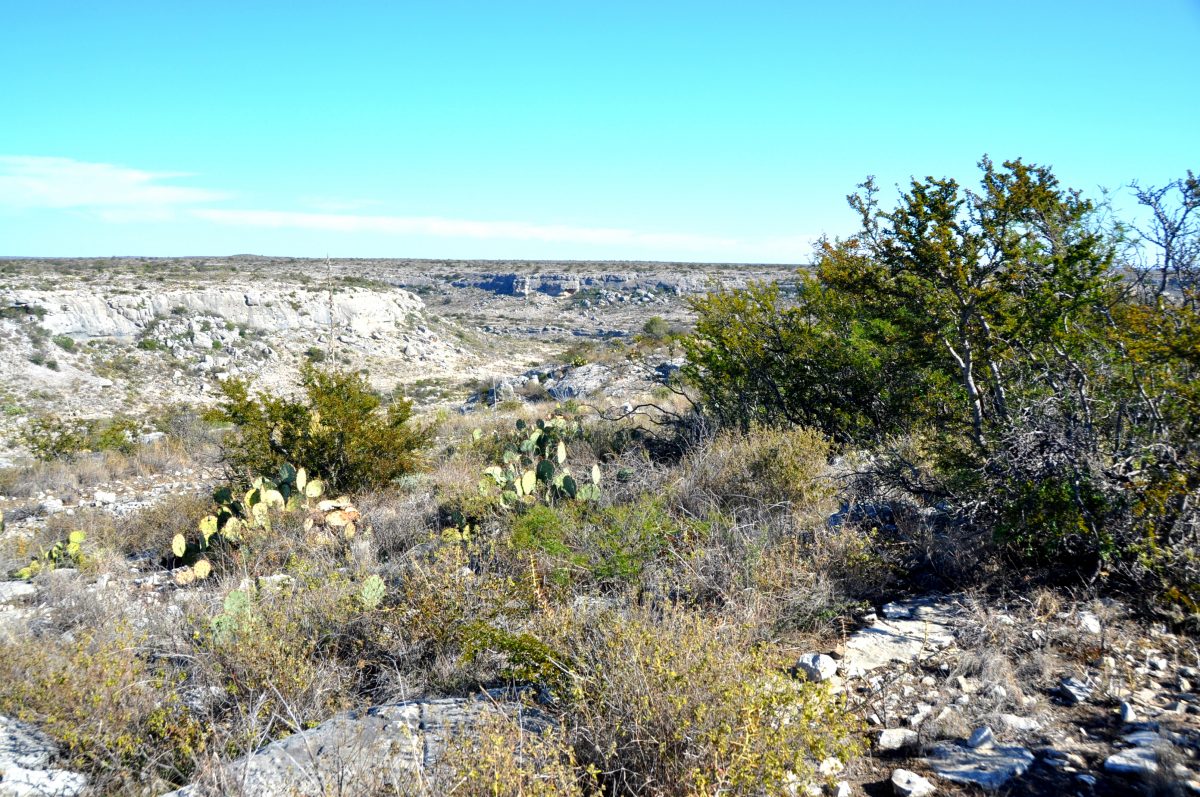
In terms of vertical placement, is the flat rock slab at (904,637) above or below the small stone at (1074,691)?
below

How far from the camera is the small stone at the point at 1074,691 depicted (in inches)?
129

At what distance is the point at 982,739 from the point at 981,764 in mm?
149

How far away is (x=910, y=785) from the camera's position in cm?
276

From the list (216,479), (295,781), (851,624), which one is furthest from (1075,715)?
(216,479)

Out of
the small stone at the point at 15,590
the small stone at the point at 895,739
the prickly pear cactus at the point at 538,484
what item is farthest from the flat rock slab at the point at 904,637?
the small stone at the point at 15,590

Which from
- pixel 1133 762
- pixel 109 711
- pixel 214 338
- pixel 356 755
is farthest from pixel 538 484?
pixel 214 338

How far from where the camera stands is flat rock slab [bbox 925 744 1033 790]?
9.14ft

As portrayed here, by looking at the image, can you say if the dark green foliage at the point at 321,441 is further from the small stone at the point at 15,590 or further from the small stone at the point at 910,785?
the small stone at the point at 910,785

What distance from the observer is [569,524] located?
540cm

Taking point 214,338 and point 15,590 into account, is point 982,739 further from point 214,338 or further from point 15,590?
point 214,338

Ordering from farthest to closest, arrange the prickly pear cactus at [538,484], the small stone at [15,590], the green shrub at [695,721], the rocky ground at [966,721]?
the prickly pear cactus at [538,484] < the small stone at [15,590] < the rocky ground at [966,721] < the green shrub at [695,721]

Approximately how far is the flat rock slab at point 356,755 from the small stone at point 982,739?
5.87 ft

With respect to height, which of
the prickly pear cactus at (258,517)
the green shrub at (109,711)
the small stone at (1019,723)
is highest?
the small stone at (1019,723)

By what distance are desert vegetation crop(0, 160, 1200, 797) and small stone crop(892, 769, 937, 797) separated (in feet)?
0.59
